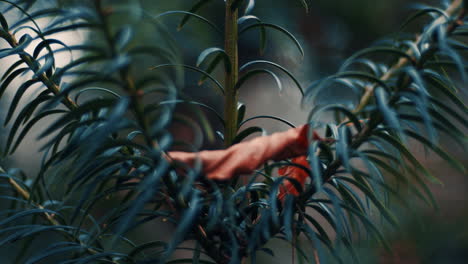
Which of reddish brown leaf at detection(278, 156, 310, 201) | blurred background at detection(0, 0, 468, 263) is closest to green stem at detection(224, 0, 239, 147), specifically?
reddish brown leaf at detection(278, 156, 310, 201)

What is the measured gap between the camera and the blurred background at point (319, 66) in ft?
3.36

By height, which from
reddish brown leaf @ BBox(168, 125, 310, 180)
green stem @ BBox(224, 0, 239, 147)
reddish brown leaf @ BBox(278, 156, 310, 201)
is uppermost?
green stem @ BBox(224, 0, 239, 147)

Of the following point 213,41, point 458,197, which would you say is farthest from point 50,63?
point 458,197

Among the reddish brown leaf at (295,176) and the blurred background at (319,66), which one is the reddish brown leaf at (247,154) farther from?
the blurred background at (319,66)

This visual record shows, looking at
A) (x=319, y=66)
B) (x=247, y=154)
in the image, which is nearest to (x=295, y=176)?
(x=247, y=154)

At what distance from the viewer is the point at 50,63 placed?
0.76 feet

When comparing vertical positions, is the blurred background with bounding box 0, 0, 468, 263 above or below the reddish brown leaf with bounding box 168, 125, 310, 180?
above

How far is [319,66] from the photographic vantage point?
120 centimetres

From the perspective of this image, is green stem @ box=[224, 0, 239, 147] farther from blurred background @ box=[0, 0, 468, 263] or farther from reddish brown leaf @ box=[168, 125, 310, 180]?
blurred background @ box=[0, 0, 468, 263]

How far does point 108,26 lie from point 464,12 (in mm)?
125

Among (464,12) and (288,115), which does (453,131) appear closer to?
(464,12)

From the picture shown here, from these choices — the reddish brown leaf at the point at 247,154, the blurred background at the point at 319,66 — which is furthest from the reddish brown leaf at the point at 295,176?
the blurred background at the point at 319,66

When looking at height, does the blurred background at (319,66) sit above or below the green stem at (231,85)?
above

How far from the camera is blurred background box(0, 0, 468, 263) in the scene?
3.36 ft
